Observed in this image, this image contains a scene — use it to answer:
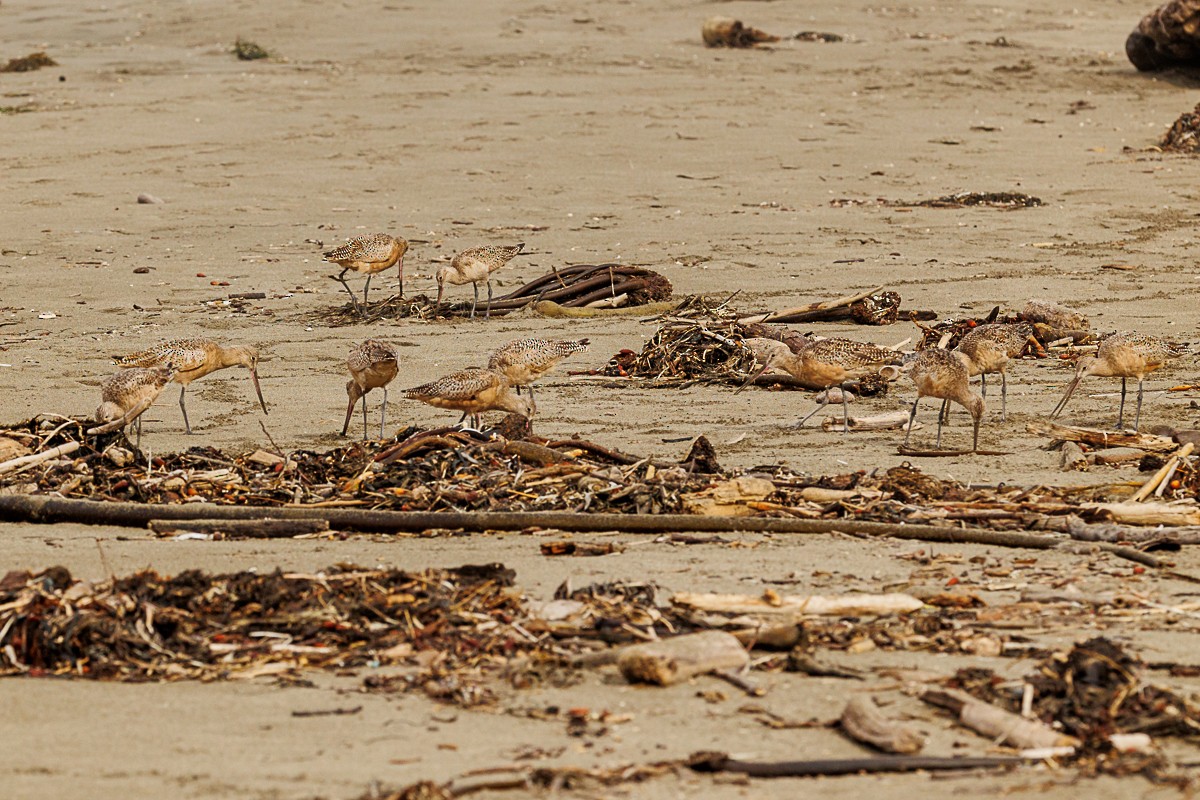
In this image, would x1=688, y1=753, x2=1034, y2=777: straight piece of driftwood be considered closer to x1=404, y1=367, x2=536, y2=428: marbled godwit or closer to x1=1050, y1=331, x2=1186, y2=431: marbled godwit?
x1=404, y1=367, x2=536, y2=428: marbled godwit

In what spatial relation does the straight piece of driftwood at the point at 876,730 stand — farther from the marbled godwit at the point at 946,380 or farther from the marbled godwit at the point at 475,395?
the marbled godwit at the point at 475,395

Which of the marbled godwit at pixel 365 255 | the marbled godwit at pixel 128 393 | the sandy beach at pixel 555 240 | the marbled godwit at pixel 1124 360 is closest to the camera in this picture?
the sandy beach at pixel 555 240

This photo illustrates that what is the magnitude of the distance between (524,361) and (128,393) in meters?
2.05

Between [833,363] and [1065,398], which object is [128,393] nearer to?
[833,363]

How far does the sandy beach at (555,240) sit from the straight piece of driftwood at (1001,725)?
0.07m

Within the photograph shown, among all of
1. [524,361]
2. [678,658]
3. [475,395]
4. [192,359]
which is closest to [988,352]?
[524,361]

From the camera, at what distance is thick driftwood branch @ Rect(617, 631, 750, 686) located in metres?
4.81

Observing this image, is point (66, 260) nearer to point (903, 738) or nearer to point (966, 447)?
point (966, 447)

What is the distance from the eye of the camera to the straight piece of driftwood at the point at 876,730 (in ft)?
14.1

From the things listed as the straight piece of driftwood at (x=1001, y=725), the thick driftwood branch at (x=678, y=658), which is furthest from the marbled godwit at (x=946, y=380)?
the straight piece of driftwood at (x=1001, y=725)

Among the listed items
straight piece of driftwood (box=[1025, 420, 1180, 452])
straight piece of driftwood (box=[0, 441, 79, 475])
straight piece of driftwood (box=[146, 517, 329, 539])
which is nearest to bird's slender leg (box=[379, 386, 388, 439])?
straight piece of driftwood (box=[0, 441, 79, 475])

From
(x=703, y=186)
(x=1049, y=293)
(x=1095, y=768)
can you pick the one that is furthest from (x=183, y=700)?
(x=703, y=186)

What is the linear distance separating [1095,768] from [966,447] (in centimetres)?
407

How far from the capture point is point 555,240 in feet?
45.0
